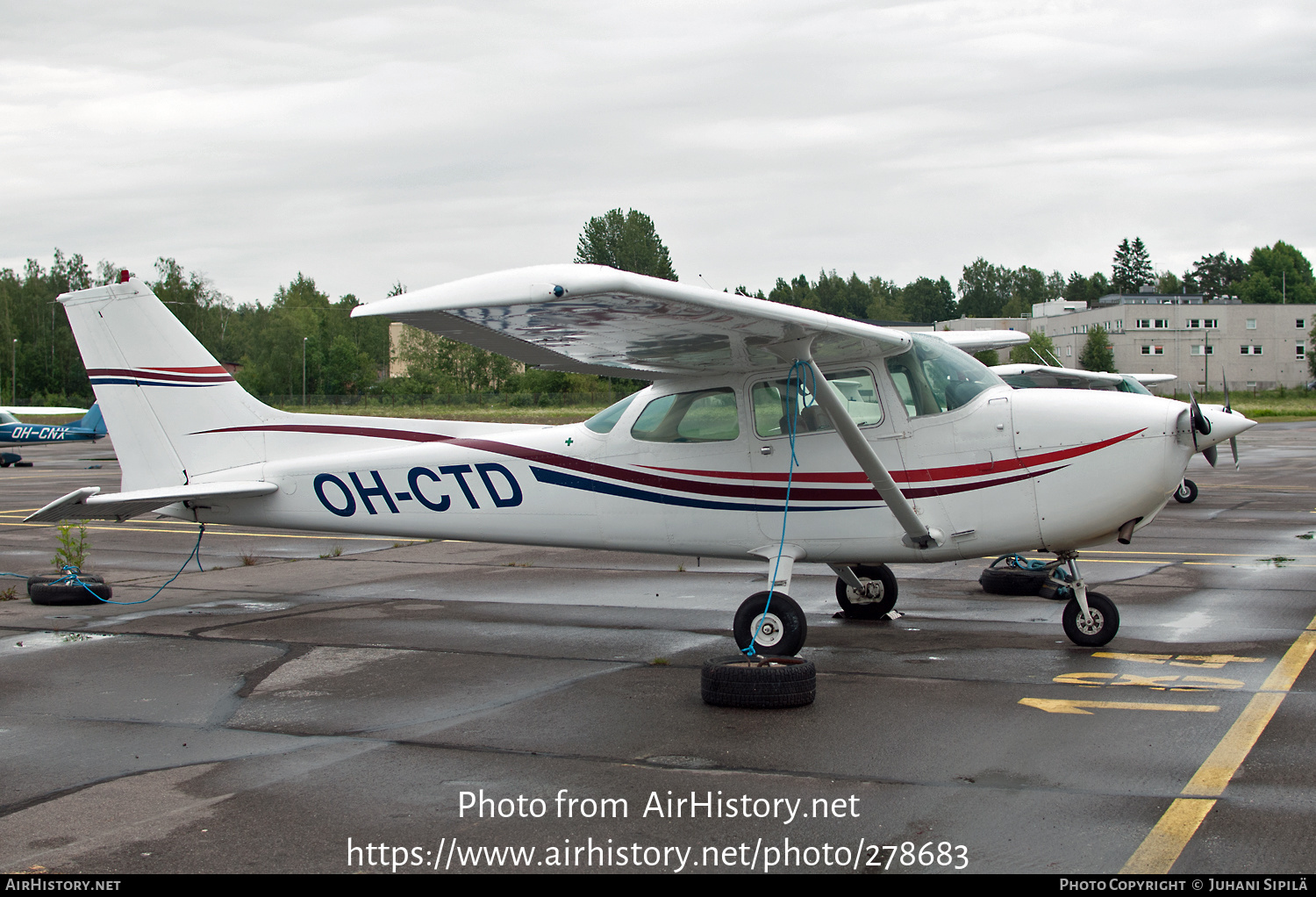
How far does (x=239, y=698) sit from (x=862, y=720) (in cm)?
407

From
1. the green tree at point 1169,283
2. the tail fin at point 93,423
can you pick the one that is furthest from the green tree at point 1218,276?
the tail fin at point 93,423

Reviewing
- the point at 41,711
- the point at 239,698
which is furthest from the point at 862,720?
the point at 41,711

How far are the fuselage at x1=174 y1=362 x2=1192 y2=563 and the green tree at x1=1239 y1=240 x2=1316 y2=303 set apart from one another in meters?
161

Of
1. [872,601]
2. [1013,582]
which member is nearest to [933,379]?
[872,601]

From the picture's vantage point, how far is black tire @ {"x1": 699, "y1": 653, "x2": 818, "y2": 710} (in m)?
6.59

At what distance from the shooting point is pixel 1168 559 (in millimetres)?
13047

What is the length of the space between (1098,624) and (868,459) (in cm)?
222

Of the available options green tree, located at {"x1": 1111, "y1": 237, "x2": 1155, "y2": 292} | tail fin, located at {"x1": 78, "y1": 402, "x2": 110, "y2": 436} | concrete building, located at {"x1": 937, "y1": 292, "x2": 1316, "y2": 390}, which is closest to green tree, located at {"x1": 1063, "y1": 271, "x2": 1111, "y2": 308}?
green tree, located at {"x1": 1111, "y1": 237, "x2": 1155, "y2": 292}

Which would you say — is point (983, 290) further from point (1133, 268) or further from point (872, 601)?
point (872, 601)

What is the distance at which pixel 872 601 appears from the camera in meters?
9.68

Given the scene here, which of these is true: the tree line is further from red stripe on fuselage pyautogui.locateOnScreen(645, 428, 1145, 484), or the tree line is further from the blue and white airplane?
red stripe on fuselage pyautogui.locateOnScreen(645, 428, 1145, 484)

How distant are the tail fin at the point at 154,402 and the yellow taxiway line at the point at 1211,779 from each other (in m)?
8.29

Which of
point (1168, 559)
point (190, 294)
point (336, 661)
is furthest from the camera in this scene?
point (190, 294)
